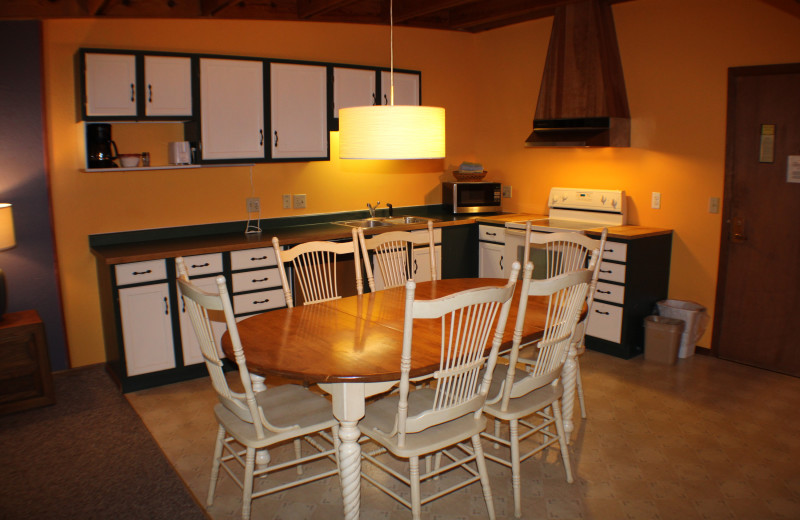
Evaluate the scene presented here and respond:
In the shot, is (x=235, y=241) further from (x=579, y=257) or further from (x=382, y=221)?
(x=579, y=257)

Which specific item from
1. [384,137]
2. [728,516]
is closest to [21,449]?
[384,137]

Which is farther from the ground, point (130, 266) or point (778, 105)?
point (778, 105)

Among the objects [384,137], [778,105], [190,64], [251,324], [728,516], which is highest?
[190,64]

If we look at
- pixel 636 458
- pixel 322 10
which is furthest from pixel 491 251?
pixel 636 458

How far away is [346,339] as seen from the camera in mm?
2484

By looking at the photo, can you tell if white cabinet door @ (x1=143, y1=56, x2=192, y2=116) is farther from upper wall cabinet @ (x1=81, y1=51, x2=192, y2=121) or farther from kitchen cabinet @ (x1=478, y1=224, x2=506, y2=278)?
kitchen cabinet @ (x1=478, y1=224, x2=506, y2=278)

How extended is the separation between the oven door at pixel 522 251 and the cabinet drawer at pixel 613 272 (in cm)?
49

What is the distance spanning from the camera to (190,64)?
3.96m

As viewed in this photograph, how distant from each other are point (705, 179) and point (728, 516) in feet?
8.12

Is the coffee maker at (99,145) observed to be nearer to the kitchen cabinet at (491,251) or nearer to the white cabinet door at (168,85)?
the white cabinet door at (168,85)

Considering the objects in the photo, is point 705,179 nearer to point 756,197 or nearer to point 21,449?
point 756,197

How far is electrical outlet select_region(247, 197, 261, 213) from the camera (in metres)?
4.60

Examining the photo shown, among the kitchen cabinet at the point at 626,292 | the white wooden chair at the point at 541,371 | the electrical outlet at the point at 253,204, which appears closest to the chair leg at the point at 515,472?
the white wooden chair at the point at 541,371

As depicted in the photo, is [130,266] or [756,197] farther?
[756,197]
